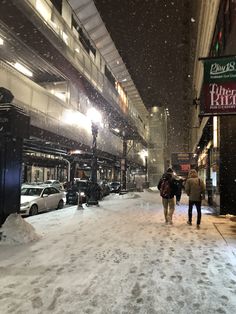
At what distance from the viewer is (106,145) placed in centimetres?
3509

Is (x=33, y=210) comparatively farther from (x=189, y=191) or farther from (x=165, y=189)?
(x=189, y=191)

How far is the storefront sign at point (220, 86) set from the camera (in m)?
10.3

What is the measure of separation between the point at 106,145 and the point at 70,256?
2852 centimetres

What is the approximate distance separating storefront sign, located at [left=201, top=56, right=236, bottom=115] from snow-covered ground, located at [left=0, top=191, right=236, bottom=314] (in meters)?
3.94

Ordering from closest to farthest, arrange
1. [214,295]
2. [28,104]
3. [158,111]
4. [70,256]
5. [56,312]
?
[56,312] < [214,295] < [70,256] < [28,104] < [158,111]

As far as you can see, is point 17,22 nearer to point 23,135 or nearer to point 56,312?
point 23,135

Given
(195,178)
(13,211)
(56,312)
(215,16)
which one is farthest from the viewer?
(215,16)

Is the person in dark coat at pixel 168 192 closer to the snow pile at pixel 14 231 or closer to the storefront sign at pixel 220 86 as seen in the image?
the storefront sign at pixel 220 86

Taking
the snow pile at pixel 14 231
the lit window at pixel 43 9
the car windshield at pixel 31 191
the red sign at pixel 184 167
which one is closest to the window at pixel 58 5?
the lit window at pixel 43 9

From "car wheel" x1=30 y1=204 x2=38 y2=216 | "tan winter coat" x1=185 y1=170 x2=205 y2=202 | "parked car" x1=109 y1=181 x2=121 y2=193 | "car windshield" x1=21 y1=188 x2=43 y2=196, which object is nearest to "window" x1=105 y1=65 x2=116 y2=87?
"parked car" x1=109 y1=181 x2=121 y2=193

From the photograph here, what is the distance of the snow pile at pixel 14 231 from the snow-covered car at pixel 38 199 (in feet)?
24.7

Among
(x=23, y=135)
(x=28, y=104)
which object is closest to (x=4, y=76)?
(x=28, y=104)

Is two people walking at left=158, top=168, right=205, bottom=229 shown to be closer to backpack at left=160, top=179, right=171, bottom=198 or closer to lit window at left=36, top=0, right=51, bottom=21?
backpack at left=160, top=179, right=171, bottom=198

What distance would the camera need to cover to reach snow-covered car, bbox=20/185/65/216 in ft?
51.4
